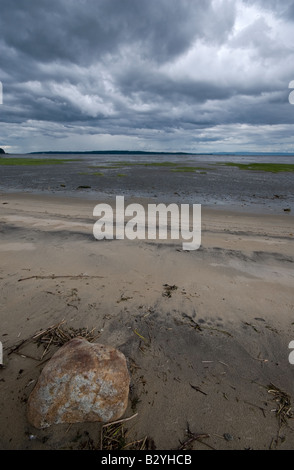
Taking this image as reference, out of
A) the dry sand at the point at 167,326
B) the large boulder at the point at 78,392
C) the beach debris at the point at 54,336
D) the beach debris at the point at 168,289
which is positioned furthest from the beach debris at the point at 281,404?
the beach debris at the point at 54,336

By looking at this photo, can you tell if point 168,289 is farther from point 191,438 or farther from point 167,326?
point 191,438

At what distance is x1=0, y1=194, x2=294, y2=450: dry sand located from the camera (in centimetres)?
257

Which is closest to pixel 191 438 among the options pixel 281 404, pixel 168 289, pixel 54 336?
pixel 281 404

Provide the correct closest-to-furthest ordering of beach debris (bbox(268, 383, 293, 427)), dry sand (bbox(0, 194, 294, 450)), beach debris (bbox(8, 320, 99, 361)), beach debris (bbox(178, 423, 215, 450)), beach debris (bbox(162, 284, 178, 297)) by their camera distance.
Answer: beach debris (bbox(178, 423, 215, 450)), dry sand (bbox(0, 194, 294, 450)), beach debris (bbox(268, 383, 293, 427)), beach debris (bbox(8, 320, 99, 361)), beach debris (bbox(162, 284, 178, 297))

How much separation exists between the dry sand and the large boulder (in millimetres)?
118

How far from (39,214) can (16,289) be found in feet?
24.7

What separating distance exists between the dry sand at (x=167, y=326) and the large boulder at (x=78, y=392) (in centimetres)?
12

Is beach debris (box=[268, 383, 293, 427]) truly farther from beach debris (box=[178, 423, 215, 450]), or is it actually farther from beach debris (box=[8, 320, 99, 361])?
beach debris (box=[8, 320, 99, 361])

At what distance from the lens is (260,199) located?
18.9 m

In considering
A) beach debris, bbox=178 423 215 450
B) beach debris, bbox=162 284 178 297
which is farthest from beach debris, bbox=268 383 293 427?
beach debris, bbox=162 284 178 297

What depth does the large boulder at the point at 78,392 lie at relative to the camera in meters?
2.47

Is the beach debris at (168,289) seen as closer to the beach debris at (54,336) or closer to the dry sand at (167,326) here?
the dry sand at (167,326)
